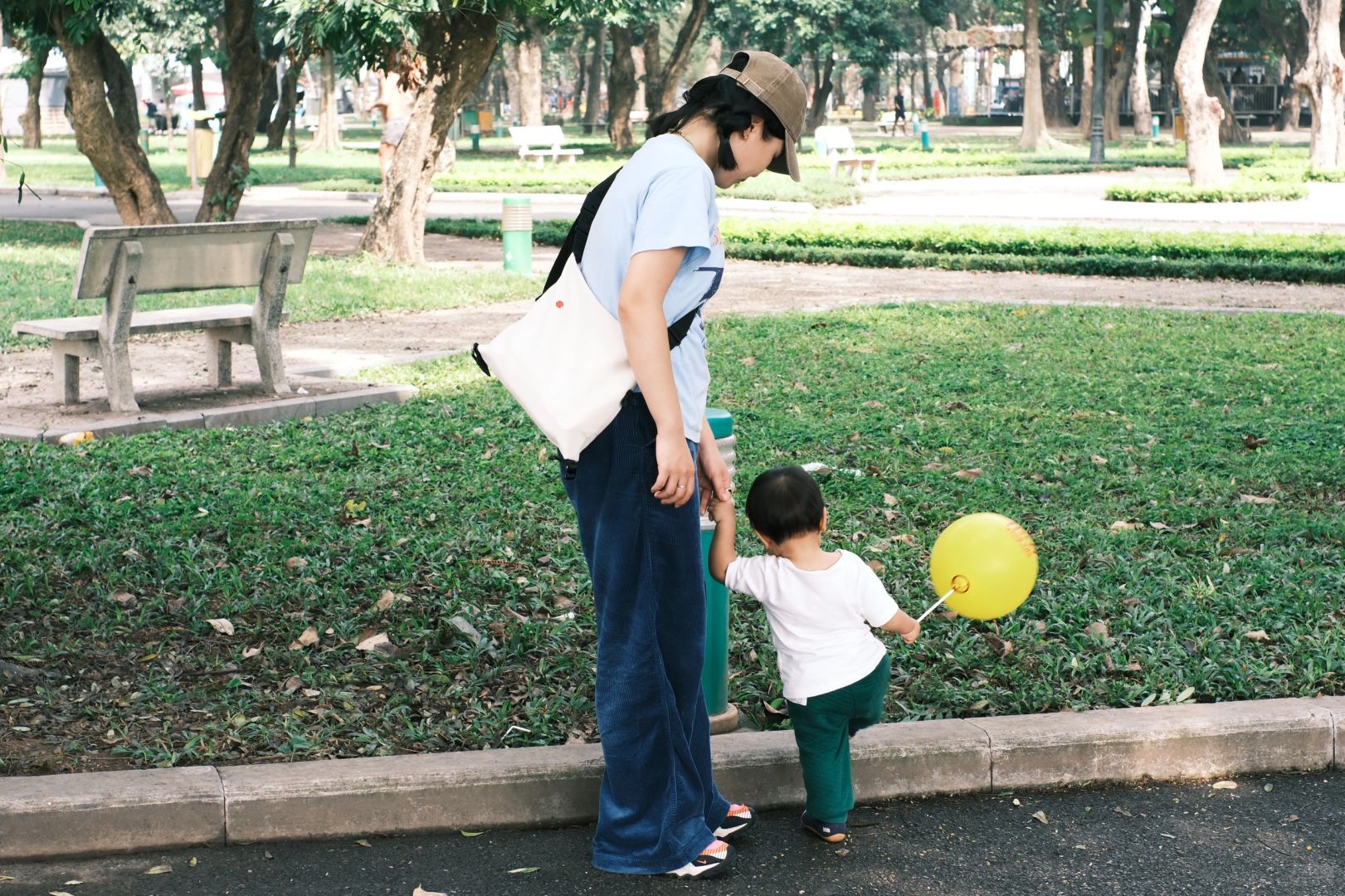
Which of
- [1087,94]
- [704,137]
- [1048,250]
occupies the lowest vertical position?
[1048,250]

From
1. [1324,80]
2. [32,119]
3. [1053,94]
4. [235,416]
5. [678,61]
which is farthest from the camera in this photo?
[1053,94]

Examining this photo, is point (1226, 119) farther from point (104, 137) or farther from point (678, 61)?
point (104, 137)

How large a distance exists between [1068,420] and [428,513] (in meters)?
3.53

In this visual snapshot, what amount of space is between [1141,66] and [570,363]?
57936mm

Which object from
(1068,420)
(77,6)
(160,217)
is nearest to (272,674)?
(1068,420)

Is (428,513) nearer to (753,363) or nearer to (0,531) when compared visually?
(0,531)

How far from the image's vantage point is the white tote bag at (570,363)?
2.99 m

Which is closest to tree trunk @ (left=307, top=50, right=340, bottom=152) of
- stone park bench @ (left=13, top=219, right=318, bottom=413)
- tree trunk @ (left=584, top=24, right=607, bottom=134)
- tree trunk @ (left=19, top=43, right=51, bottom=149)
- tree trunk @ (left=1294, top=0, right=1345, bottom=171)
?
tree trunk @ (left=19, top=43, right=51, bottom=149)

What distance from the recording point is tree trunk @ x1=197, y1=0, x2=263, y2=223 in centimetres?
1712

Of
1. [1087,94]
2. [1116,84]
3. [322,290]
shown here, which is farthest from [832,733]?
[1087,94]

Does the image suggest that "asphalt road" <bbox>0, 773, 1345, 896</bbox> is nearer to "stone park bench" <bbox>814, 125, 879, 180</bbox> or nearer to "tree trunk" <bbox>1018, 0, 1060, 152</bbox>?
"stone park bench" <bbox>814, 125, 879, 180</bbox>

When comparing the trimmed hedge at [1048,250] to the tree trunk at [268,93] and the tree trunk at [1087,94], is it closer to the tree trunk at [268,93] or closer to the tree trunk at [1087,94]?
the tree trunk at [268,93]

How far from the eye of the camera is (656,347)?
2.89m

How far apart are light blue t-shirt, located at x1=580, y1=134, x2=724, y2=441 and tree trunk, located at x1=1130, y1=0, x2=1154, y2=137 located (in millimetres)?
50060
